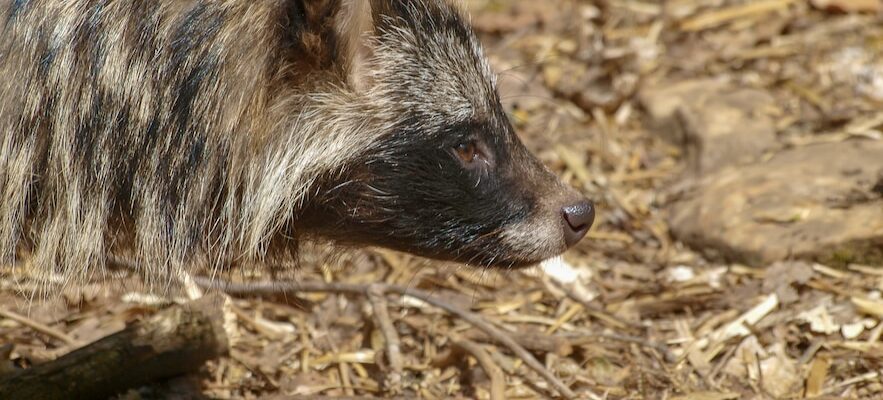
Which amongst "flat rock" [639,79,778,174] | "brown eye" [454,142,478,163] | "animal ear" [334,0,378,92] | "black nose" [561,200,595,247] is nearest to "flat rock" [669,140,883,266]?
"flat rock" [639,79,778,174]

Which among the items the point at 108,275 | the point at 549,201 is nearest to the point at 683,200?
the point at 549,201

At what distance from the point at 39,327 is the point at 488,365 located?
1.89 m

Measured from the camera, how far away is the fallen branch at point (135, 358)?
13.6 feet

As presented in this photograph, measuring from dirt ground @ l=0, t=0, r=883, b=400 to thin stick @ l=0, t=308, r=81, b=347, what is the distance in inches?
0.8

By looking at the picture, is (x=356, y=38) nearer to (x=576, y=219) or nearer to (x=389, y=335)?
(x=576, y=219)

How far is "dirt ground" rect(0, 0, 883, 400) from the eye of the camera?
4.82m

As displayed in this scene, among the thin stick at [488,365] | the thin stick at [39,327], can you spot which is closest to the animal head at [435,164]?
the thin stick at [488,365]

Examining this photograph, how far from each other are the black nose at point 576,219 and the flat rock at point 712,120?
2.15 metres

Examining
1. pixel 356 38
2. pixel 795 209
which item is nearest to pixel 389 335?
pixel 356 38

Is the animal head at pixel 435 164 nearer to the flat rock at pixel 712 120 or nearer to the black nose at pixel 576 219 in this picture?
the black nose at pixel 576 219

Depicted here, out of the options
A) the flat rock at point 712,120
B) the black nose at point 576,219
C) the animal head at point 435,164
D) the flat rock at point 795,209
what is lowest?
the flat rock at point 795,209

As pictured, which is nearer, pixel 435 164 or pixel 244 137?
pixel 244 137

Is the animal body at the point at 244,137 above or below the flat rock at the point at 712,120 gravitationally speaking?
above

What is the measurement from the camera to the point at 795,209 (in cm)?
551
